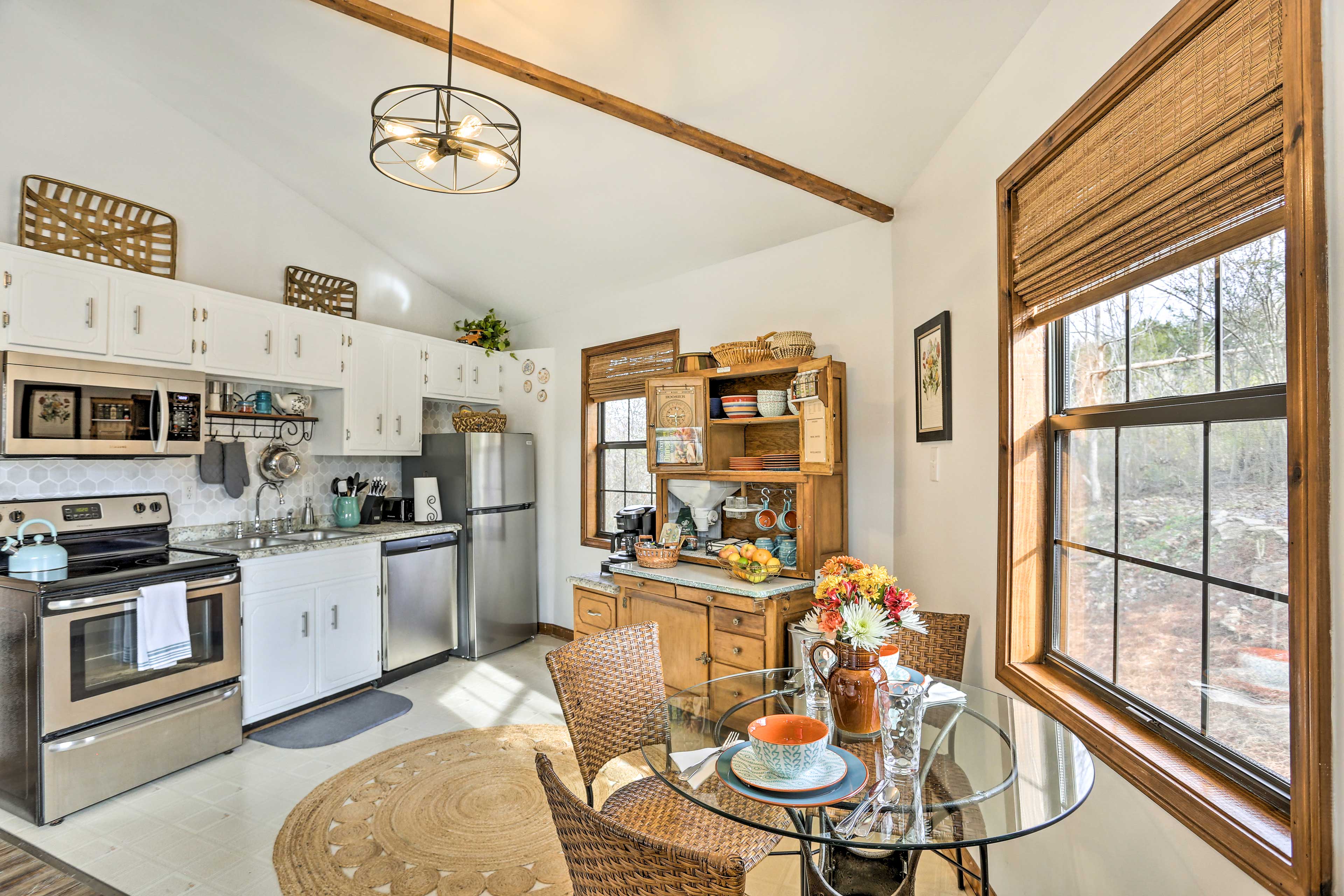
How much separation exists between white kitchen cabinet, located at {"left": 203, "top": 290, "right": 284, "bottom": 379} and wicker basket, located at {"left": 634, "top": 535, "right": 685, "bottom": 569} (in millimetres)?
2441

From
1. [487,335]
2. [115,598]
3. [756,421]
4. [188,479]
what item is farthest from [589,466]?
[115,598]

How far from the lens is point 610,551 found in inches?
180

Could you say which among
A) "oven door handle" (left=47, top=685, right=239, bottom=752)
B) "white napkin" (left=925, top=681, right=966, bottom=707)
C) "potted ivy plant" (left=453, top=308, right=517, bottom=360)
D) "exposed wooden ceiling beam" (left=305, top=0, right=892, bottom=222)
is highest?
"exposed wooden ceiling beam" (left=305, top=0, right=892, bottom=222)

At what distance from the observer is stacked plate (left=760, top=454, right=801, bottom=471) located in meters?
3.48

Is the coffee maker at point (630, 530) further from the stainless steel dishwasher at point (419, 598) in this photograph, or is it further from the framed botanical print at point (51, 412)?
the framed botanical print at point (51, 412)

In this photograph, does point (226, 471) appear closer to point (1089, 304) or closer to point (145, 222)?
point (145, 222)

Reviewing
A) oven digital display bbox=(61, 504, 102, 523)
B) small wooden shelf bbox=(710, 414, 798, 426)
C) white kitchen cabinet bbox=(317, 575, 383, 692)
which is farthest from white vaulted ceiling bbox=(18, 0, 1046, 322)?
white kitchen cabinet bbox=(317, 575, 383, 692)

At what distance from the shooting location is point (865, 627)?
1.50 metres

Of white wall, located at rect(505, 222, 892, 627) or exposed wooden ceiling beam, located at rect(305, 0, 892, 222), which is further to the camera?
white wall, located at rect(505, 222, 892, 627)

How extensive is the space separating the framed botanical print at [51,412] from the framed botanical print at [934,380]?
399 cm

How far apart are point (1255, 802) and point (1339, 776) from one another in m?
0.31

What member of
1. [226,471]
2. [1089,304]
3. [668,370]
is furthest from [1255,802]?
[226,471]

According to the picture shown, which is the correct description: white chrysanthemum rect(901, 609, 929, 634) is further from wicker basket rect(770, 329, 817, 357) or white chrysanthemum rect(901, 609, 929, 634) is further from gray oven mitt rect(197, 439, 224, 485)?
gray oven mitt rect(197, 439, 224, 485)

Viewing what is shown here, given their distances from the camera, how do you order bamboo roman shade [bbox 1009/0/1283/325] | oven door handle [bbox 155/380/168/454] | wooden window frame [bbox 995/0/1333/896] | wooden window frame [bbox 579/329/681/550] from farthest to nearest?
1. wooden window frame [bbox 579/329/681/550]
2. oven door handle [bbox 155/380/168/454]
3. bamboo roman shade [bbox 1009/0/1283/325]
4. wooden window frame [bbox 995/0/1333/896]
